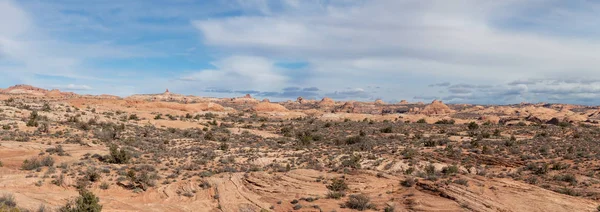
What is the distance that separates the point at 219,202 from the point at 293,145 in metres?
17.8

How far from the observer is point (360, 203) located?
16.2 metres

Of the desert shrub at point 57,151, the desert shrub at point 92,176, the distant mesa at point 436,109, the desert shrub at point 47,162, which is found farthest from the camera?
the distant mesa at point 436,109

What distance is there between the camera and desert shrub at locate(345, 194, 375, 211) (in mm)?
16172

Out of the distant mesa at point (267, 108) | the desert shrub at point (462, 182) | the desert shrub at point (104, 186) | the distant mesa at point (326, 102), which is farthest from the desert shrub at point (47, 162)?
the distant mesa at point (326, 102)

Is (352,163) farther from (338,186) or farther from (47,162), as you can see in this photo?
(47,162)

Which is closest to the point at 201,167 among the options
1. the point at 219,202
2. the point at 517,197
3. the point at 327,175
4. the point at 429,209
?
the point at 219,202

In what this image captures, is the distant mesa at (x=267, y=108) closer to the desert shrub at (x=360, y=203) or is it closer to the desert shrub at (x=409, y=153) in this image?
the desert shrub at (x=409, y=153)

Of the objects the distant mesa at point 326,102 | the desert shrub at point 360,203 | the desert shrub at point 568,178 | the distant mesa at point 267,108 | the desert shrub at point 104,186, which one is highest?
the distant mesa at point 326,102

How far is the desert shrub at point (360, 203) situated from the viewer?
53.1ft

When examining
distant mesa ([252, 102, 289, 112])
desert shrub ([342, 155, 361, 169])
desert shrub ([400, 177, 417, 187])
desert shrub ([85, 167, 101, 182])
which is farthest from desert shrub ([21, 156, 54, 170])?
distant mesa ([252, 102, 289, 112])

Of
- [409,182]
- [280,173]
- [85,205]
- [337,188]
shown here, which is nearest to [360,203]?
[337,188]

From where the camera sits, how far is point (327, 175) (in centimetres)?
2062

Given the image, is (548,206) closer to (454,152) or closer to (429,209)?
(429,209)

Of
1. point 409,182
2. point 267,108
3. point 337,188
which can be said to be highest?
point 267,108
